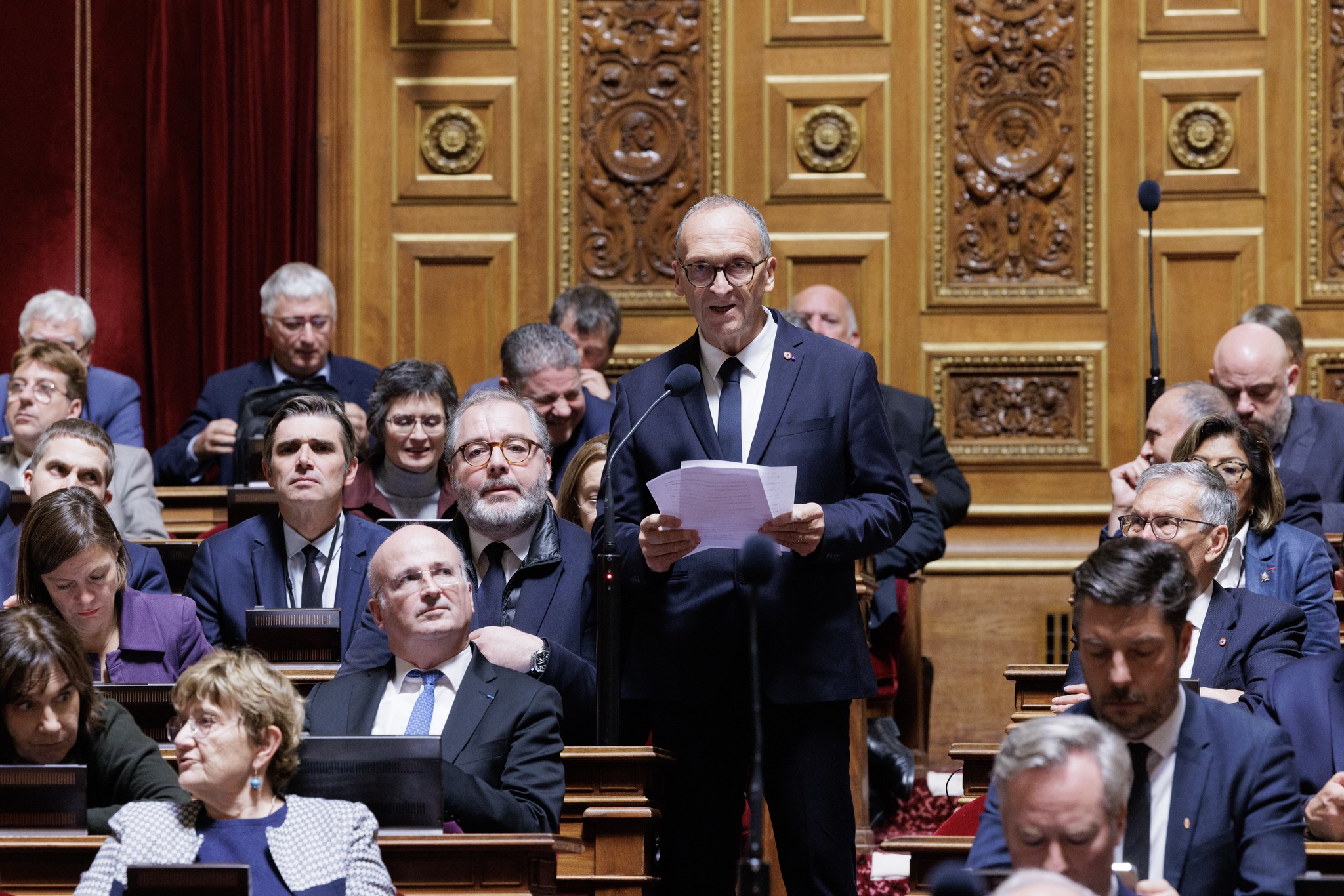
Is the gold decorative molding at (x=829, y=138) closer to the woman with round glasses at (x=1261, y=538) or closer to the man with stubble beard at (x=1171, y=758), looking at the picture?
the woman with round glasses at (x=1261, y=538)

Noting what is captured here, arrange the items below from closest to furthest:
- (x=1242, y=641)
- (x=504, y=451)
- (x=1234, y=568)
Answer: (x=1242, y=641) → (x=504, y=451) → (x=1234, y=568)

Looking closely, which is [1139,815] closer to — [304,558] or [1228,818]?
[1228,818]

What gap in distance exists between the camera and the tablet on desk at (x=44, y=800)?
2.79 meters

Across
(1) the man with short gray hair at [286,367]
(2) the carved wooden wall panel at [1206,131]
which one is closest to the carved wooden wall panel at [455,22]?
(1) the man with short gray hair at [286,367]

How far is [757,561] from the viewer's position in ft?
7.63

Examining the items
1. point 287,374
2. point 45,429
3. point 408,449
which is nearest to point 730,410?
point 408,449

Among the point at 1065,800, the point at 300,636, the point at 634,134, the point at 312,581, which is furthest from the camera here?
the point at 634,134

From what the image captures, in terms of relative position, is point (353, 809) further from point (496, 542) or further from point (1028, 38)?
point (1028, 38)

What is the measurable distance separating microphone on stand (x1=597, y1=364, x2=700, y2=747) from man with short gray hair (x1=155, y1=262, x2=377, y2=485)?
258 centimetres

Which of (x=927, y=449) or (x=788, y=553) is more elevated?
(x=927, y=449)

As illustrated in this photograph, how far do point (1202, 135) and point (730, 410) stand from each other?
12.0 ft

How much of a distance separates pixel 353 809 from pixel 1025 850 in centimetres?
104

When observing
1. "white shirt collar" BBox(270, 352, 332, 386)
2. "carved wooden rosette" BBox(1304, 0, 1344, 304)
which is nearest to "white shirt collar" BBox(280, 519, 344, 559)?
"white shirt collar" BBox(270, 352, 332, 386)

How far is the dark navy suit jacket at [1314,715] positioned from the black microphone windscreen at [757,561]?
Answer: 1.14m
